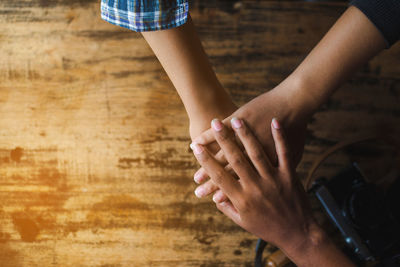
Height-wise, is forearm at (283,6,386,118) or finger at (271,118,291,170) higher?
forearm at (283,6,386,118)

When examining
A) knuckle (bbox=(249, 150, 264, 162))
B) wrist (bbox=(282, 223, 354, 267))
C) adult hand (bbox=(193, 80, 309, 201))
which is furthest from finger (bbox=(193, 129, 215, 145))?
wrist (bbox=(282, 223, 354, 267))

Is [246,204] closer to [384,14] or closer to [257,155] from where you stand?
[257,155]

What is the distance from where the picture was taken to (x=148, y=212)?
92cm

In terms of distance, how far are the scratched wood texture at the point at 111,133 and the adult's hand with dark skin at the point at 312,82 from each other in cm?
23

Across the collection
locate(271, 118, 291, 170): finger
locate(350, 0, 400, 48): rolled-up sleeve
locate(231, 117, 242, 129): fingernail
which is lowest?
locate(271, 118, 291, 170): finger

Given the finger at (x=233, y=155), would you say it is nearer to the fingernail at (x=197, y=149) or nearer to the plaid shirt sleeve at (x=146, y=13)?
the fingernail at (x=197, y=149)

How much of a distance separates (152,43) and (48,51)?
1.62 feet

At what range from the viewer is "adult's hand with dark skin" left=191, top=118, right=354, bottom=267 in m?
0.70

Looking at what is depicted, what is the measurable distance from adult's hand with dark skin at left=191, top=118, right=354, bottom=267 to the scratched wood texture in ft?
0.79

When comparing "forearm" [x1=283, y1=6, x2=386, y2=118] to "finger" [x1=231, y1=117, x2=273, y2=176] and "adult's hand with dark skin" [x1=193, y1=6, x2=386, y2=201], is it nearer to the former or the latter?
"adult's hand with dark skin" [x1=193, y1=6, x2=386, y2=201]

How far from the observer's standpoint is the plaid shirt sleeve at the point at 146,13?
0.53 meters

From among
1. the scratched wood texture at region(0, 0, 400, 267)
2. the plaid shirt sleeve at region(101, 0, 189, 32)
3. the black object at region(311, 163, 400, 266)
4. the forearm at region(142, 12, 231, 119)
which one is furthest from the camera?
the scratched wood texture at region(0, 0, 400, 267)

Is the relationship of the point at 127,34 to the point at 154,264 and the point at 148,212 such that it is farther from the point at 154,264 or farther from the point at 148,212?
the point at 154,264

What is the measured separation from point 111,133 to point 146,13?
0.50m
